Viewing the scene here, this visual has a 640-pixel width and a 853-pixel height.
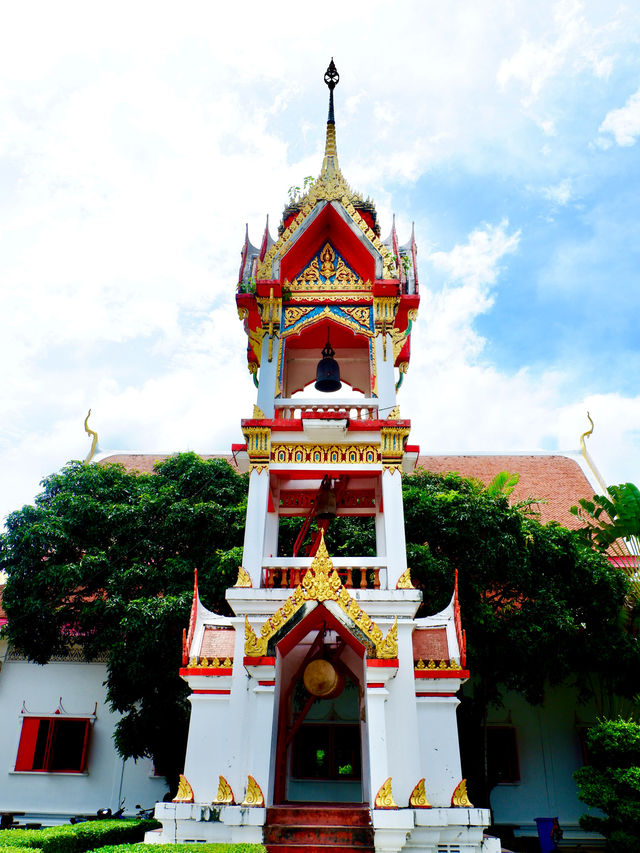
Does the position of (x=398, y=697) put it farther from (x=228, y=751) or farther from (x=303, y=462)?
(x=303, y=462)

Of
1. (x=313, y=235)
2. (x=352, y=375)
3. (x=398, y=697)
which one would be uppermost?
(x=313, y=235)

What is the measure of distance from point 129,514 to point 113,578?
5.62ft

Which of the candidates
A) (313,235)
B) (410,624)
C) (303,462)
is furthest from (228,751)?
(313,235)

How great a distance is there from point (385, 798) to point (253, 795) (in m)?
1.56

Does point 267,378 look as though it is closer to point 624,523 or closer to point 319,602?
point 319,602

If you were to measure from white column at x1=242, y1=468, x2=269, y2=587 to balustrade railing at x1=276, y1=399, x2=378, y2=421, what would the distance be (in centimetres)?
120

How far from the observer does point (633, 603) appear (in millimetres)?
17453

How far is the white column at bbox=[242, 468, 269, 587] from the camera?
29.3 ft

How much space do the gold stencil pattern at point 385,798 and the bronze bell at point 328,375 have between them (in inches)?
234

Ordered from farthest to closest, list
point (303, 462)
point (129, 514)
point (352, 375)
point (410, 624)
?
1. point (129, 514)
2. point (352, 375)
3. point (303, 462)
4. point (410, 624)

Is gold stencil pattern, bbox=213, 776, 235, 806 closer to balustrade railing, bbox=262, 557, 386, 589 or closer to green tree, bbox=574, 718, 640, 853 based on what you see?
balustrade railing, bbox=262, 557, 386, 589

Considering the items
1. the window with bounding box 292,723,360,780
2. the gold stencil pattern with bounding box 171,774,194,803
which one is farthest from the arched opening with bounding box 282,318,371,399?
the window with bounding box 292,723,360,780

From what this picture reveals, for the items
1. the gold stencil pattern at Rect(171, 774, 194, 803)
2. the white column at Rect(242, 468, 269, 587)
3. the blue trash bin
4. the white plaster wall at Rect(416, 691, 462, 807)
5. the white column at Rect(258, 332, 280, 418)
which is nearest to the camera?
the gold stencil pattern at Rect(171, 774, 194, 803)

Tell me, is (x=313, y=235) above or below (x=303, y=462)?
above
